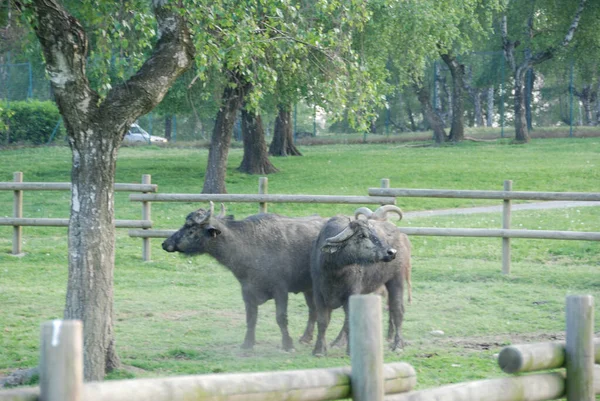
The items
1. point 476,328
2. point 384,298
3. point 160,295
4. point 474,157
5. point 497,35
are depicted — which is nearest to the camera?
point 476,328

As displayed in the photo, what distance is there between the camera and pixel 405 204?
2355 cm

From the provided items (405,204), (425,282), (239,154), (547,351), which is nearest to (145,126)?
(239,154)

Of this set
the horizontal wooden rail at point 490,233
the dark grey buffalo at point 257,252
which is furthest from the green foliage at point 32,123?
the dark grey buffalo at point 257,252

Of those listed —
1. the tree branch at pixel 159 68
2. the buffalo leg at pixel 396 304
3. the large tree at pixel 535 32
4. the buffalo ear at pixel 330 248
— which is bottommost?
the buffalo leg at pixel 396 304

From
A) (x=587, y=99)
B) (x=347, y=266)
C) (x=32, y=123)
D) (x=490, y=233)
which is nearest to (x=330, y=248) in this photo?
(x=347, y=266)

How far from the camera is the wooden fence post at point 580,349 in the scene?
19.3 feet

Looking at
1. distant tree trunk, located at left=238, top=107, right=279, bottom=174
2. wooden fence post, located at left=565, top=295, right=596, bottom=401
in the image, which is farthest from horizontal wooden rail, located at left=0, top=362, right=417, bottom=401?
distant tree trunk, located at left=238, top=107, right=279, bottom=174

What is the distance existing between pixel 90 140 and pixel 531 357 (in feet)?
16.1

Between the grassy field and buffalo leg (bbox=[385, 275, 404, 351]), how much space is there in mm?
272

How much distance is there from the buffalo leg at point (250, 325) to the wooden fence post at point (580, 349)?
17.3 ft

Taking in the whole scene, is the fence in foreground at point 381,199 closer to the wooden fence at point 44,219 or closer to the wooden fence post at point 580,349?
the wooden fence at point 44,219

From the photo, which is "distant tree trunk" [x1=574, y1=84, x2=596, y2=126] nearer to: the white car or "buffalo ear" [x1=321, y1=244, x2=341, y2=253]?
the white car

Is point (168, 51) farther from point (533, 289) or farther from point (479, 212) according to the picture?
point (479, 212)

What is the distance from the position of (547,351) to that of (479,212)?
658 inches
